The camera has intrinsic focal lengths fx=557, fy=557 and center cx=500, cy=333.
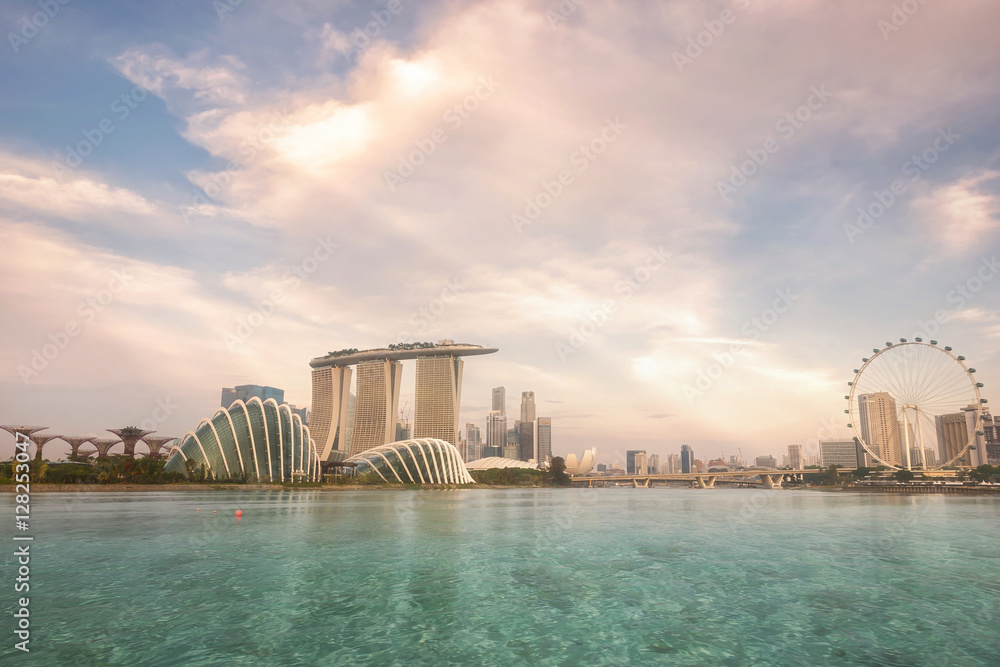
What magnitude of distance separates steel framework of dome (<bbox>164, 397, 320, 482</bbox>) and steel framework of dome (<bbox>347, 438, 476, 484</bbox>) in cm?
1418

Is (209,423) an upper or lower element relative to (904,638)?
upper

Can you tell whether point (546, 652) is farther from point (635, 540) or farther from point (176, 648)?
point (635, 540)

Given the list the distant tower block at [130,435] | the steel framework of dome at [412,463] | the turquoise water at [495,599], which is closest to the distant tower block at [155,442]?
the distant tower block at [130,435]

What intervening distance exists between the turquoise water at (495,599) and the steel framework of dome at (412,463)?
94096 millimetres

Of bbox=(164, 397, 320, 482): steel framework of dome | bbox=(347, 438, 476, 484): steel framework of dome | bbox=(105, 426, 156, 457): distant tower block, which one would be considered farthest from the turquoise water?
bbox=(105, 426, 156, 457): distant tower block

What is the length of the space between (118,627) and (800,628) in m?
19.7

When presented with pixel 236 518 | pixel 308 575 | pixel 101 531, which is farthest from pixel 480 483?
pixel 308 575

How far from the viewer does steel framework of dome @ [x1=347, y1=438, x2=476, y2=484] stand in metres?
131

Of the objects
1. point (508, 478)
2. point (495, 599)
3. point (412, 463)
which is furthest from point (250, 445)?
point (495, 599)

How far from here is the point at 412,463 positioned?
133m

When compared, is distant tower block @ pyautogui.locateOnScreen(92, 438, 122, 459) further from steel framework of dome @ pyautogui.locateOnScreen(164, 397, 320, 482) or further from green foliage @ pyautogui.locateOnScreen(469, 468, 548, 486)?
green foliage @ pyautogui.locateOnScreen(469, 468, 548, 486)

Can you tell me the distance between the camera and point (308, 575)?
76.9ft

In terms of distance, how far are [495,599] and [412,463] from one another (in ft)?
385

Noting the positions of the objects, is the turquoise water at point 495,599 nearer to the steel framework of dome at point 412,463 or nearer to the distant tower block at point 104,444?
the steel framework of dome at point 412,463
